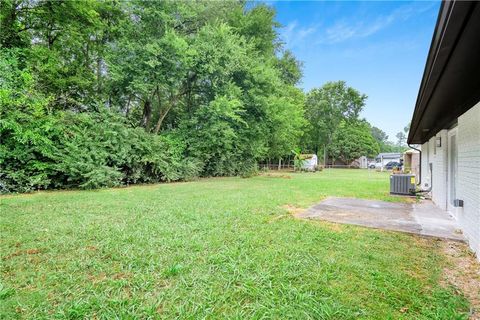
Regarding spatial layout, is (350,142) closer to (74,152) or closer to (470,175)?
(470,175)

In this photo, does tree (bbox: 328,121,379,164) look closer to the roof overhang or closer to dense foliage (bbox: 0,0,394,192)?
dense foliage (bbox: 0,0,394,192)

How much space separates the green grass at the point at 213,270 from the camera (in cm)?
213

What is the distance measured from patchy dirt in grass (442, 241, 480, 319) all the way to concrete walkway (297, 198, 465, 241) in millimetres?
552

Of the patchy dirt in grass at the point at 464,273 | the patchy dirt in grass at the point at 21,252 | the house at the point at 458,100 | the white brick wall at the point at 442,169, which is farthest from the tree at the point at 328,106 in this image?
the patchy dirt in grass at the point at 21,252

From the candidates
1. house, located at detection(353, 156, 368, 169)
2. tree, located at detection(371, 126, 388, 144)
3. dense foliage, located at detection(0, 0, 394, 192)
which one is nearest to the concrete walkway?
dense foliage, located at detection(0, 0, 394, 192)

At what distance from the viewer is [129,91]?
13008 mm

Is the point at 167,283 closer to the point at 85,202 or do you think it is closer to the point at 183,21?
the point at 85,202

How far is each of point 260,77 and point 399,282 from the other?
13.2m

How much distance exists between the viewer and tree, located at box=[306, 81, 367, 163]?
36.0 m

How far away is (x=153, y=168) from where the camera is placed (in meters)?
11.8

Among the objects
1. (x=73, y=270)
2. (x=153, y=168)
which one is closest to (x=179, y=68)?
(x=153, y=168)

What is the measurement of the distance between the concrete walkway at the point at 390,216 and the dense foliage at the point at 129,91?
7.56 metres

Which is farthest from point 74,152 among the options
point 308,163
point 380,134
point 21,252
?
point 380,134

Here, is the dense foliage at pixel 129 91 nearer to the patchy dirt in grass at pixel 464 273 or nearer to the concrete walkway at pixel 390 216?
the concrete walkway at pixel 390 216
